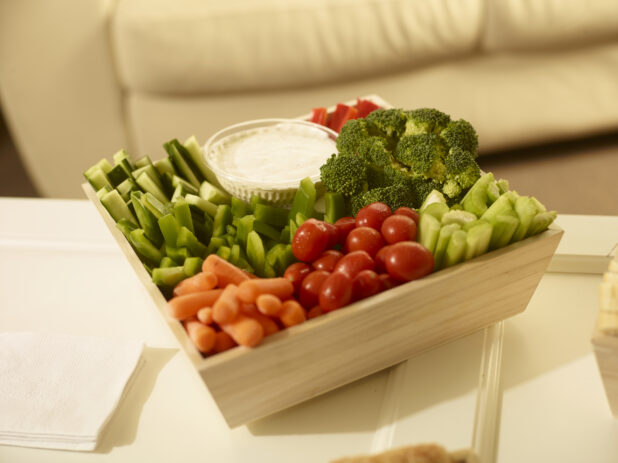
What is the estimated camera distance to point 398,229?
0.95 m

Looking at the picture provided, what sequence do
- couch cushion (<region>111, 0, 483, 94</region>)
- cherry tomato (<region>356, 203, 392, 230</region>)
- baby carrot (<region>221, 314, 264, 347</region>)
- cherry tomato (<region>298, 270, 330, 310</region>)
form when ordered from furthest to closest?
couch cushion (<region>111, 0, 483, 94</region>) < cherry tomato (<region>356, 203, 392, 230</region>) < cherry tomato (<region>298, 270, 330, 310</region>) < baby carrot (<region>221, 314, 264, 347</region>)

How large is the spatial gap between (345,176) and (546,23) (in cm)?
150

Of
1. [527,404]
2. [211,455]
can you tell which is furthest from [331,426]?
[527,404]

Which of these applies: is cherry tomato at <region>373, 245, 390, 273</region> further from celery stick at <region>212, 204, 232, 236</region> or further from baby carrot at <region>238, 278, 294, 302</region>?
celery stick at <region>212, 204, 232, 236</region>

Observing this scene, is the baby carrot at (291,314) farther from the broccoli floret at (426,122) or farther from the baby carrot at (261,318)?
the broccoli floret at (426,122)

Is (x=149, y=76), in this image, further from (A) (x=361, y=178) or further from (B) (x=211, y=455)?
(B) (x=211, y=455)

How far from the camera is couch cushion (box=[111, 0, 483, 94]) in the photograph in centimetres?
213

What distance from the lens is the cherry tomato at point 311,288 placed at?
0.89 metres

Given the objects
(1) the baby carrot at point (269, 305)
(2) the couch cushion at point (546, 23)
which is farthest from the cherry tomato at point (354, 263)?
(2) the couch cushion at point (546, 23)

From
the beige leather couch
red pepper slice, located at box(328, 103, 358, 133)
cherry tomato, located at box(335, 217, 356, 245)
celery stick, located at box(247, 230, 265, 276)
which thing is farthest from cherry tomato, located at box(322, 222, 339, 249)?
the beige leather couch

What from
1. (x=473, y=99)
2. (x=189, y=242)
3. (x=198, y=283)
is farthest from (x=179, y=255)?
(x=473, y=99)

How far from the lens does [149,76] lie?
2.21 m

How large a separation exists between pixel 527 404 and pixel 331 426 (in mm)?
287

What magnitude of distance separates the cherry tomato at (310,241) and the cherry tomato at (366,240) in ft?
0.14
